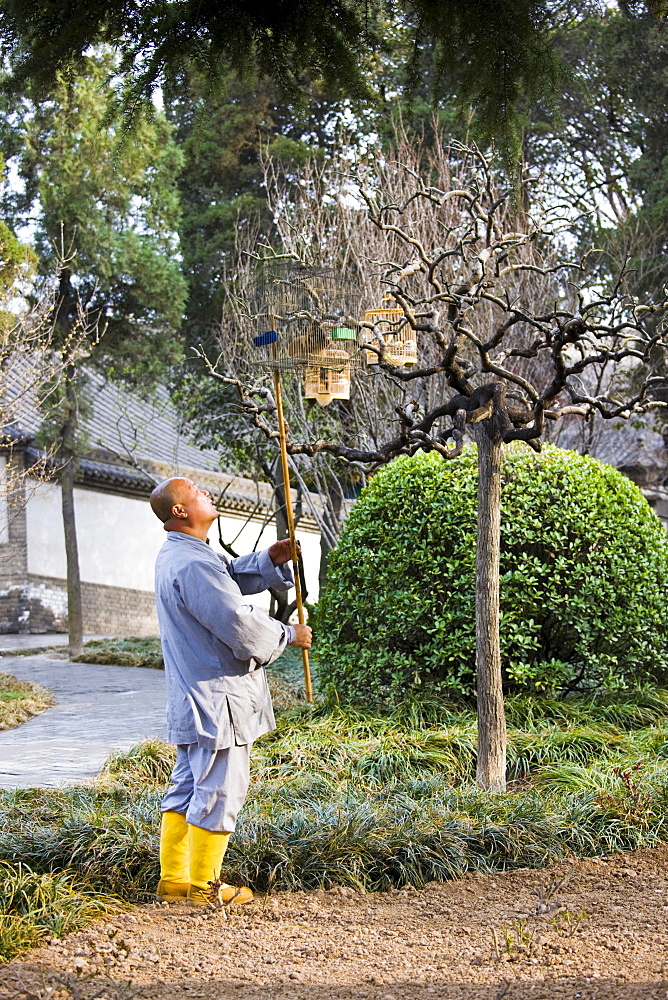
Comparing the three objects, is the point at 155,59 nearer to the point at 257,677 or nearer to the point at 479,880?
the point at 257,677

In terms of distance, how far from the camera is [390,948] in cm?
350

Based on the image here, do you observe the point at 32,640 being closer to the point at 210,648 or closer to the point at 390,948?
the point at 210,648

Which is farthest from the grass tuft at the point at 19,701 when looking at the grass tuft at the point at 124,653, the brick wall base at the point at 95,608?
the brick wall base at the point at 95,608

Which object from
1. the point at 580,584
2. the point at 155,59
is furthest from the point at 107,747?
the point at 155,59

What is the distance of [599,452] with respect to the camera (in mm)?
20328

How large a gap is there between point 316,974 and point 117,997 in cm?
64

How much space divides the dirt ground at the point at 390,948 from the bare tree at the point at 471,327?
4.79 ft

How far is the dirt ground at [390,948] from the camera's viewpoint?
307cm

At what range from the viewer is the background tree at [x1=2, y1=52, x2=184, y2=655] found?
16.3 metres

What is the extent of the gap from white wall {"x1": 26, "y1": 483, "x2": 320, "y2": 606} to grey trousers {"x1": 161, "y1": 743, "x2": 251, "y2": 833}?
15.6 metres

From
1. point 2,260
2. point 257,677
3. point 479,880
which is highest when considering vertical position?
point 2,260

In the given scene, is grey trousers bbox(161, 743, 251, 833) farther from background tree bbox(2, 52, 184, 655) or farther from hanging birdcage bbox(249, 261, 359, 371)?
background tree bbox(2, 52, 184, 655)

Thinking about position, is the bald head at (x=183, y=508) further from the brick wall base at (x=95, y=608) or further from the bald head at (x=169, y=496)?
the brick wall base at (x=95, y=608)

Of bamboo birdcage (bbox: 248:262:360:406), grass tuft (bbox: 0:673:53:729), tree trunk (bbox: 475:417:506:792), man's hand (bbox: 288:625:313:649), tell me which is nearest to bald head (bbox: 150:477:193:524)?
man's hand (bbox: 288:625:313:649)
